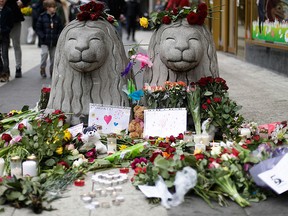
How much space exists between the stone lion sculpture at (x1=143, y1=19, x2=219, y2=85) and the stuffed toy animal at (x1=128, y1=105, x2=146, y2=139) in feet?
1.55

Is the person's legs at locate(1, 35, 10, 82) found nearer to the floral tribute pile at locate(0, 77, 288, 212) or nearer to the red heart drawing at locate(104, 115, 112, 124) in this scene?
the floral tribute pile at locate(0, 77, 288, 212)

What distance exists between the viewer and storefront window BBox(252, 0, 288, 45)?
38.7 ft

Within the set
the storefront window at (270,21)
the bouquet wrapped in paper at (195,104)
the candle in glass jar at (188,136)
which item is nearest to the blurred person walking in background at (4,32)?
the storefront window at (270,21)

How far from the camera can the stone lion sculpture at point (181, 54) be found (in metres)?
6.43

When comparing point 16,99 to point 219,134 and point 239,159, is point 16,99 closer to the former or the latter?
point 219,134

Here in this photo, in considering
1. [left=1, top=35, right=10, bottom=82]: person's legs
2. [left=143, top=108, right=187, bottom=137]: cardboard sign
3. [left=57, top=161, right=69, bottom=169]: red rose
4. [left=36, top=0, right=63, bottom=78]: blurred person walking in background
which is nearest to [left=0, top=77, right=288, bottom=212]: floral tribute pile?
[left=57, top=161, right=69, bottom=169]: red rose

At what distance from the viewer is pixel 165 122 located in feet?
20.6

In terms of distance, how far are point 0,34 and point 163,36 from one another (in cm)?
576

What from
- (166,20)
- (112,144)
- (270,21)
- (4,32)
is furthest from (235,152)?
(270,21)

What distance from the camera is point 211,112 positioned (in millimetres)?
6180

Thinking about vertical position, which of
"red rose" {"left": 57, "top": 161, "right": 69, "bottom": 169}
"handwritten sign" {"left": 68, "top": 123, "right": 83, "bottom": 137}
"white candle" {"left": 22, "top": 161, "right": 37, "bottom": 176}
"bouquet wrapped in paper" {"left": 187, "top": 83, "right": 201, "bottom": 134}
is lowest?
"red rose" {"left": 57, "top": 161, "right": 69, "bottom": 169}

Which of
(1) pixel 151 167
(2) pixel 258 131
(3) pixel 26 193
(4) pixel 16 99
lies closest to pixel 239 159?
(1) pixel 151 167

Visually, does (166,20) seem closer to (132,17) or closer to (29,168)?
(29,168)

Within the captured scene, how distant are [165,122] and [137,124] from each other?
1.02 ft
